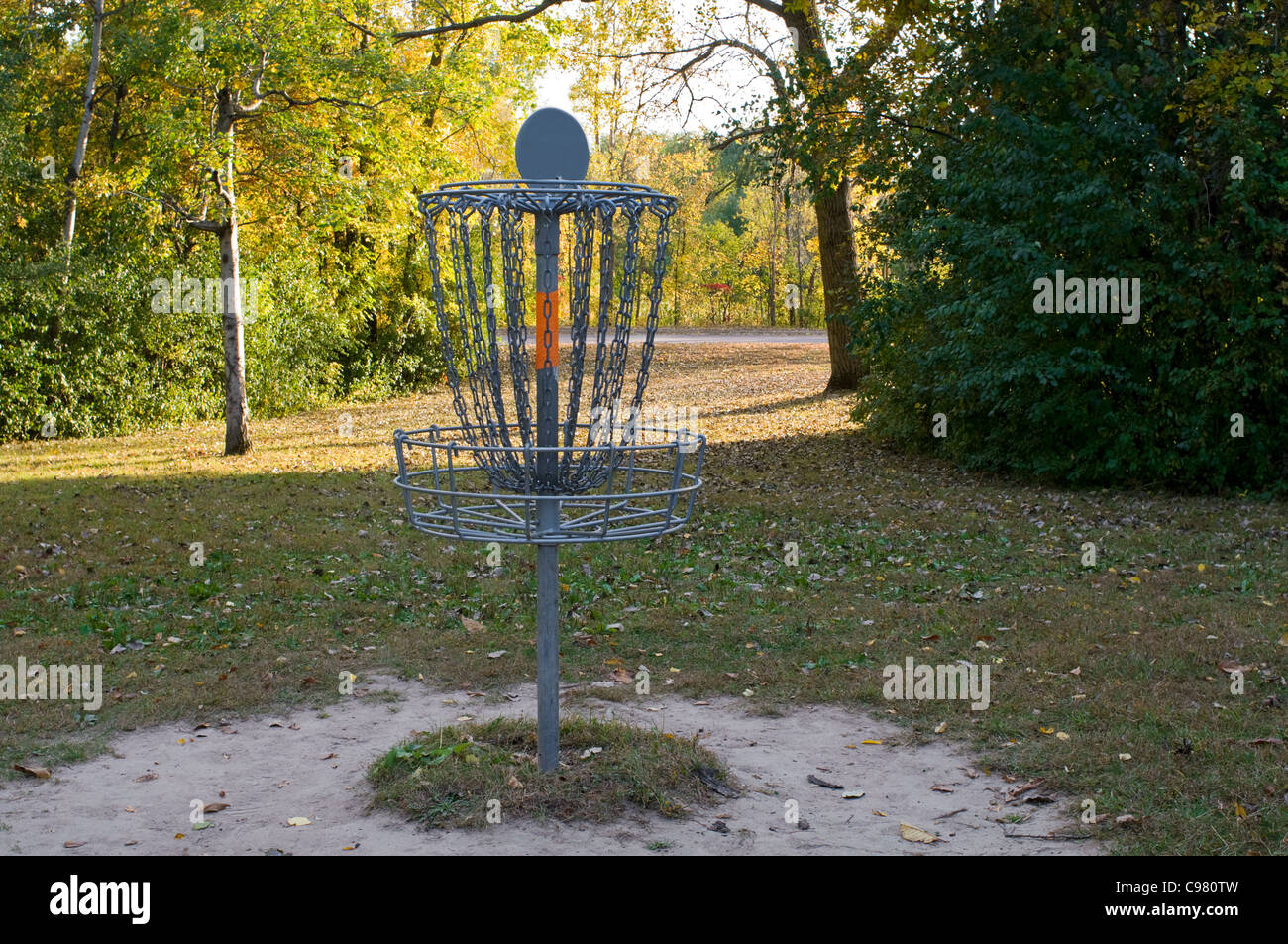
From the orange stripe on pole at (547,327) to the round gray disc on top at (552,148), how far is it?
507 mm

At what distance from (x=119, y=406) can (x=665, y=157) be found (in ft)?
93.8

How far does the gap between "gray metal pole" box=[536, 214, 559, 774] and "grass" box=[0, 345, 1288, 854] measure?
1.56 metres

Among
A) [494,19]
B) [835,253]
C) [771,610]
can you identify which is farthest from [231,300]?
[835,253]

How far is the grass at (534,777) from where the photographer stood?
16.2ft

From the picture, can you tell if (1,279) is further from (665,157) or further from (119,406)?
(665,157)

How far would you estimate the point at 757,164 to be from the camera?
1734cm

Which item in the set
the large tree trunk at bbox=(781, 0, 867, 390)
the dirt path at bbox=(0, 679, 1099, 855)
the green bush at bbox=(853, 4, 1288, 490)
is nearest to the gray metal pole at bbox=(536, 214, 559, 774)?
the dirt path at bbox=(0, 679, 1099, 855)

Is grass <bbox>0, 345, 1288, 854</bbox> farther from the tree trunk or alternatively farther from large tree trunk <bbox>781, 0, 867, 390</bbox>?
the tree trunk

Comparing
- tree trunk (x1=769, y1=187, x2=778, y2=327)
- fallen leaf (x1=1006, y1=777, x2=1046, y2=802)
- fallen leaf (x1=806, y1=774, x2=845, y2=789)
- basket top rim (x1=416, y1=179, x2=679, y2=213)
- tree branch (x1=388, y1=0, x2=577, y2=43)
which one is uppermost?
tree branch (x1=388, y1=0, x2=577, y2=43)

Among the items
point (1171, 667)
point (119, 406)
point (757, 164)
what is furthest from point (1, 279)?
point (1171, 667)

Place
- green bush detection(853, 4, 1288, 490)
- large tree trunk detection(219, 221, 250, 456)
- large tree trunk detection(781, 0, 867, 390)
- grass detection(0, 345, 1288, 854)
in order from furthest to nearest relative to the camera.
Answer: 1. large tree trunk detection(781, 0, 867, 390)
2. large tree trunk detection(219, 221, 250, 456)
3. green bush detection(853, 4, 1288, 490)
4. grass detection(0, 345, 1288, 854)

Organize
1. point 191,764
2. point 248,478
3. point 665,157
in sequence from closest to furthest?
point 191,764 < point 248,478 < point 665,157

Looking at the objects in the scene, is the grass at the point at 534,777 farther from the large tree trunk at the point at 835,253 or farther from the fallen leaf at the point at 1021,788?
the large tree trunk at the point at 835,253

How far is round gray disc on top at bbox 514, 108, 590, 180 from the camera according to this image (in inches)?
180
